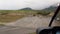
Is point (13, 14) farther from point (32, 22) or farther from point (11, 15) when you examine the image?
point (32, 22)

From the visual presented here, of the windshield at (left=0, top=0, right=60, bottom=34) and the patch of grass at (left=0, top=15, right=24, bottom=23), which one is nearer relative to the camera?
the windshield at (left=0, top=0, right=60, bottom=34)

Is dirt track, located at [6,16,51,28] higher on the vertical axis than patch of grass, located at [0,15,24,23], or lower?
lower

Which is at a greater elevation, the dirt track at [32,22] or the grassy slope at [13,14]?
the grassy slope at [13,14]

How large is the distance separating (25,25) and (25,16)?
0.48 ft

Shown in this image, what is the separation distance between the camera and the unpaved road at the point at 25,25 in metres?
0.86

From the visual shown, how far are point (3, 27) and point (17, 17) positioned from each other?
0.23m

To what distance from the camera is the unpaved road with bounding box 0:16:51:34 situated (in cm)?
86

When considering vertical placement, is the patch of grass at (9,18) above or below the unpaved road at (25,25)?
above

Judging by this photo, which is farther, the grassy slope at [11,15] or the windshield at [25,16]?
the grassy slope at [11,15]

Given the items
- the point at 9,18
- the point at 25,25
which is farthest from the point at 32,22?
the point at 9,18

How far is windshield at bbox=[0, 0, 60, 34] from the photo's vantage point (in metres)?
0.93

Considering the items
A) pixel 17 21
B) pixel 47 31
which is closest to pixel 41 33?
pixel 47 31

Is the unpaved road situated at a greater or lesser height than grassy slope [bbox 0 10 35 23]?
lesser

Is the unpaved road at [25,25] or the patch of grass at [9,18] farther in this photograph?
the patch of grass at [9,18]
